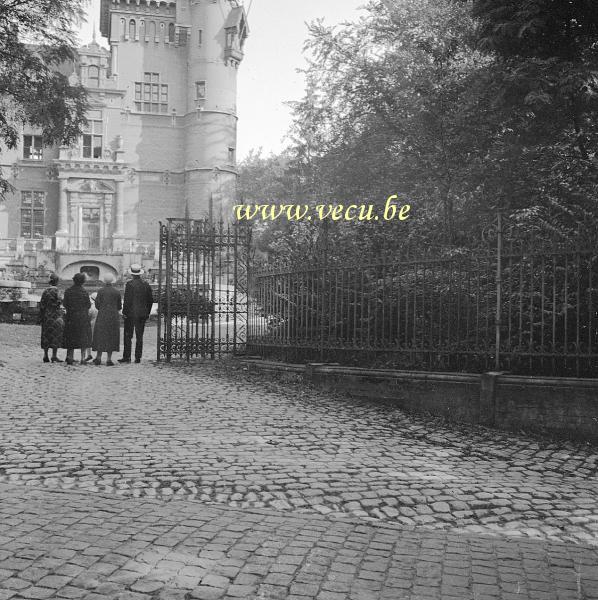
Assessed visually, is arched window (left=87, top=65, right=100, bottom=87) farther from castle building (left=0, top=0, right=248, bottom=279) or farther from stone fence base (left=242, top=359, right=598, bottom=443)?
stone fence base (left=242, top=359, right=598, bottom=443)

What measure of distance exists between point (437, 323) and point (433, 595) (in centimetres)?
629

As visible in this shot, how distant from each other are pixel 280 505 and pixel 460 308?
4863 mm

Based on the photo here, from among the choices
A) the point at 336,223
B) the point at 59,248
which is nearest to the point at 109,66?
the point at 59,248

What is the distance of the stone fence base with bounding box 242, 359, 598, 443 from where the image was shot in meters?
7.84

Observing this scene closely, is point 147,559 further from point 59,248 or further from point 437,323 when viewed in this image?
point 59,248

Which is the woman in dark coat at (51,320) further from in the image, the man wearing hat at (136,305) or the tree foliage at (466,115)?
the tree foliage at (466,115)

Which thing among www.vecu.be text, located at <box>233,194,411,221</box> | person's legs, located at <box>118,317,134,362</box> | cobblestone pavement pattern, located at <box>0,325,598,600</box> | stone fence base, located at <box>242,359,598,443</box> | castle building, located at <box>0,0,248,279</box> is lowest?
cobblestone pavement pattern, located at <box>0,325,598,600</box>

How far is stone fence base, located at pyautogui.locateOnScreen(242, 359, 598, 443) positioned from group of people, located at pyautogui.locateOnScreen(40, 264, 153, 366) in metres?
5.46

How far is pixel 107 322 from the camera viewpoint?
13.6 meters

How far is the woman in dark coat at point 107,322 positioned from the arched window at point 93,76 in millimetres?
37748

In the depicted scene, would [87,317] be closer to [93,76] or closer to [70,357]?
[70,357]

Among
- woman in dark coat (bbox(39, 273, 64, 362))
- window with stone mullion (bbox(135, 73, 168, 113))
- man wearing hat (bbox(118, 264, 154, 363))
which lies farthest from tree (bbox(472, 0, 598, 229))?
window with stone mullion (bbox(135, 73, 168, 113))

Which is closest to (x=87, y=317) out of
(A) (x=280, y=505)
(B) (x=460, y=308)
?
(B) (x=460, y=308)

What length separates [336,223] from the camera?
1352cm
